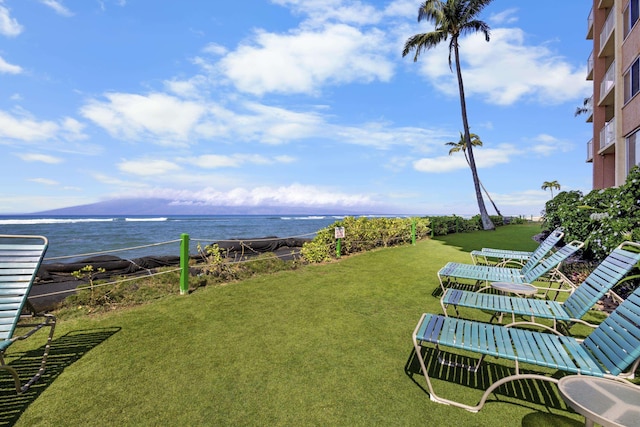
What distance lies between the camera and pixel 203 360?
3.50 m

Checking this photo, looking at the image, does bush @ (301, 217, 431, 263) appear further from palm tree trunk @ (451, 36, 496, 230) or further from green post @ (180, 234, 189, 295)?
palm tree trunk @ (451, 36, 496, 230)

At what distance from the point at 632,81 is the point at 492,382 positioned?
46.1 feet

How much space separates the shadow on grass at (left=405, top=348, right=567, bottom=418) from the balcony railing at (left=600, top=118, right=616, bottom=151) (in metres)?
15.0

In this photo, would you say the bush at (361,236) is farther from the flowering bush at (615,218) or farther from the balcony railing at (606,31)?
the balcony railing at (606,31)

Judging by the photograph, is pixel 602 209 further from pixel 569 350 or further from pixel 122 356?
pixel 122 356

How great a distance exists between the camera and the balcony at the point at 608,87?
1408cm

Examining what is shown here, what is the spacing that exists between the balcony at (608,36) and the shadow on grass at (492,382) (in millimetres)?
17275

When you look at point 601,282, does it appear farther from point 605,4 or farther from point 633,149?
point 605,4

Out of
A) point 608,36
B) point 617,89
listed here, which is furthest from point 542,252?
point 608,36

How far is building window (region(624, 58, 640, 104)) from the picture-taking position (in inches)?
422

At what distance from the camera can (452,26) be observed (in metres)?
20.8

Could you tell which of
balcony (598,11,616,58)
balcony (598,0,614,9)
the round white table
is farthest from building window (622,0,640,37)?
the round white table

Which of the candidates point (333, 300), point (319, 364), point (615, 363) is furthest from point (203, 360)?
point (615, 363)

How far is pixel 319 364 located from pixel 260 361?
0.66m
